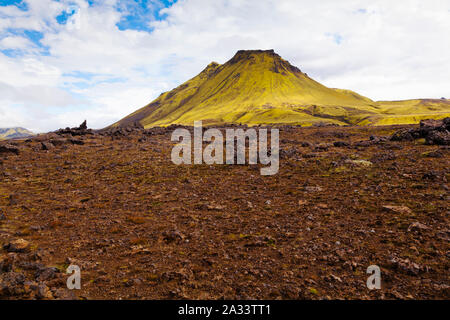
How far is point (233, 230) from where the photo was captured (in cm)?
1096

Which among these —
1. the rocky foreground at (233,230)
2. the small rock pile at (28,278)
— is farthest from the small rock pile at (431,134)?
the small rock pile at (28,278)

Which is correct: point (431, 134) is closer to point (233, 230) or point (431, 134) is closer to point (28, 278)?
point (233, 230)

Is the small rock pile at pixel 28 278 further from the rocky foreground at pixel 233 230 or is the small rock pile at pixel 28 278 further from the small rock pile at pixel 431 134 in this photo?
the small rock pile at pixel 431 134

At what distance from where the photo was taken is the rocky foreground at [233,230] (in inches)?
288

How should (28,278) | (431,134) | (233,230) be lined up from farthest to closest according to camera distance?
1. (431,134)
2. (233,230)
3. (28,278)

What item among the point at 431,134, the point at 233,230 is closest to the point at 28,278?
the point at 233,230

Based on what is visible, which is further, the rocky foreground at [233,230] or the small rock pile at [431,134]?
the small rock pile at [431,134]

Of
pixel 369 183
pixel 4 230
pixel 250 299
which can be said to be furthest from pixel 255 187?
pixel 4 230

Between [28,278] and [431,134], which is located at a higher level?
[431,134]

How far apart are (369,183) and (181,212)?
1158 centimetres

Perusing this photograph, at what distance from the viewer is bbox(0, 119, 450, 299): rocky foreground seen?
731 centimetres

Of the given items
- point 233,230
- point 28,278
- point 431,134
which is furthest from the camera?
point 431,134

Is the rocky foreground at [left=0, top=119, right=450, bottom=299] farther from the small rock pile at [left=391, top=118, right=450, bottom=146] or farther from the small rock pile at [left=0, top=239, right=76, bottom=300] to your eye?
the small rock pile at [left=391, top=118, right=450, bottom=146]
